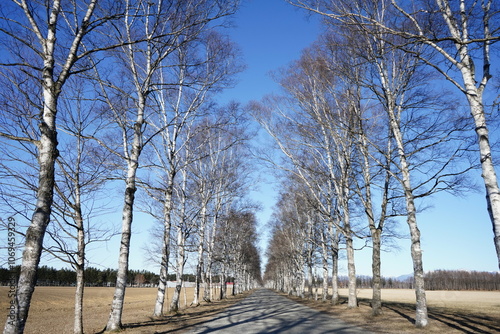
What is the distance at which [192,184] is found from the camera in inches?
818

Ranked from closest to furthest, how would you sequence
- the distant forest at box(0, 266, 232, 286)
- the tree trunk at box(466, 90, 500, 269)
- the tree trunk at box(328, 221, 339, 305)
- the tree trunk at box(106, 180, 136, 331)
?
1. the tree trunk at box(466, 90, 500, 269)
2. the tree trunk at box(106, 180, 136, 331)
3. the tree trunk at box(328, 221, 339, 305)
4. the distant forest at box(0, 266, 232, 286)

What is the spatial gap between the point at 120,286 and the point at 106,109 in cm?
555

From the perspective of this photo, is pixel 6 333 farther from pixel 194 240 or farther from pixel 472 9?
pixel 194 240

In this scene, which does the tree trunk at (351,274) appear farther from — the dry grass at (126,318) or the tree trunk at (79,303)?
the tree trunk at (79,303)

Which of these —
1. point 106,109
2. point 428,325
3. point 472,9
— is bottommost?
point 428,325

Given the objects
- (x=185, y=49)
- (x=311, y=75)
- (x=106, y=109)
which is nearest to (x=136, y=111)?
(x=106, y=109)

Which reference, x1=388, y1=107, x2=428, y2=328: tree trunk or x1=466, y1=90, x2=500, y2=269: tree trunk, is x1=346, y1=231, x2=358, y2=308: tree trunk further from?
x1=466, y1=90, x2=500, y2=269: tree trunk

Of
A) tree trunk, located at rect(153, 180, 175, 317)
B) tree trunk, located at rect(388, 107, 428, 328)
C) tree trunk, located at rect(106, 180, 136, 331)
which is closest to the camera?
tree trunk, located at rect(106, 180, 136, 331)

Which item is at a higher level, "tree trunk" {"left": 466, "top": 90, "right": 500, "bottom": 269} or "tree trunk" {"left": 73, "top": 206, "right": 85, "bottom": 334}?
"tree trunk" {"left": 466, "top": 90, "right": 500, "bottom": 269}

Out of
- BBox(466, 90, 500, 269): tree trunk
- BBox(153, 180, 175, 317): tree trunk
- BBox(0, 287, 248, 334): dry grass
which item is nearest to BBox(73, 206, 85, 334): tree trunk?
BBox(0, 287, 248, 334): dry grass

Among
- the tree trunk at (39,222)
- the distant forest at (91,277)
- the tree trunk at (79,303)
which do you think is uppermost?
the tree trunk at (39,222)

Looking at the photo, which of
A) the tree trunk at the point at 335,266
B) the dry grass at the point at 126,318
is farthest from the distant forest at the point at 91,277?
the tree trunk at the point at 335,266

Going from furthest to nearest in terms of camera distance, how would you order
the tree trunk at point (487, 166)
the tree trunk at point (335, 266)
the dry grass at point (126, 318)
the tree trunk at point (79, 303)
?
the tree trunk at point (335, 266) → the dry grass at point (126, 318) → the tree trunk at point (79, 303) → the tree trunk at point (487, 166)

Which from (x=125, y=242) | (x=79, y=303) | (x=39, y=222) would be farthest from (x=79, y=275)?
(x=39, y=222)
